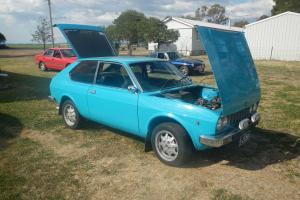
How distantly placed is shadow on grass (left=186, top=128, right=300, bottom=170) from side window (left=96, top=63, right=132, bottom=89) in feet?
6.22

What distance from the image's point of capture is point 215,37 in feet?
15.1

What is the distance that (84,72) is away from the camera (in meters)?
6.21

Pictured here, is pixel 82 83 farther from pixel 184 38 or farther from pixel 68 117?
pixel 184 38

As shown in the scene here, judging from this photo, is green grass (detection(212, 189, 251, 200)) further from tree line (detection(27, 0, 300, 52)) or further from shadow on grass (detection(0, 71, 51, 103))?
tree line (detection(27, 0, 300, 52))

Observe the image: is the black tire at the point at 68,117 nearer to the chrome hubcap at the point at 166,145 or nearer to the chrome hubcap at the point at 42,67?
the chrome hubcap at the point at 166,145

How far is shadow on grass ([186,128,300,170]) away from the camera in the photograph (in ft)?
16.1

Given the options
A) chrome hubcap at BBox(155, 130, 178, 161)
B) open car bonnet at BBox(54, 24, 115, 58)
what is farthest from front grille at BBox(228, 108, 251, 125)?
open car bonnet at BBox(54, 24, 115, 58)

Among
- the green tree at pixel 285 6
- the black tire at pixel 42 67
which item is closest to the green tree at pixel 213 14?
the green tree at pixel 285 6

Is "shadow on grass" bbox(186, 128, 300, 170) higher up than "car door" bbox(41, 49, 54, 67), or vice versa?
"car door" bbox(41, 49, 54, 67)

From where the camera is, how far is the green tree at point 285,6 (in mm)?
47072

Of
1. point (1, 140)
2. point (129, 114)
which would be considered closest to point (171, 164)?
point (129, 114)

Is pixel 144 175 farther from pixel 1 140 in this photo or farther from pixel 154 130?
pixel 1 140

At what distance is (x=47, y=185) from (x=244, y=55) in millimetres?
3844

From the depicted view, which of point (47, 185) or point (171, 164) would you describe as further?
point (171, 164)
